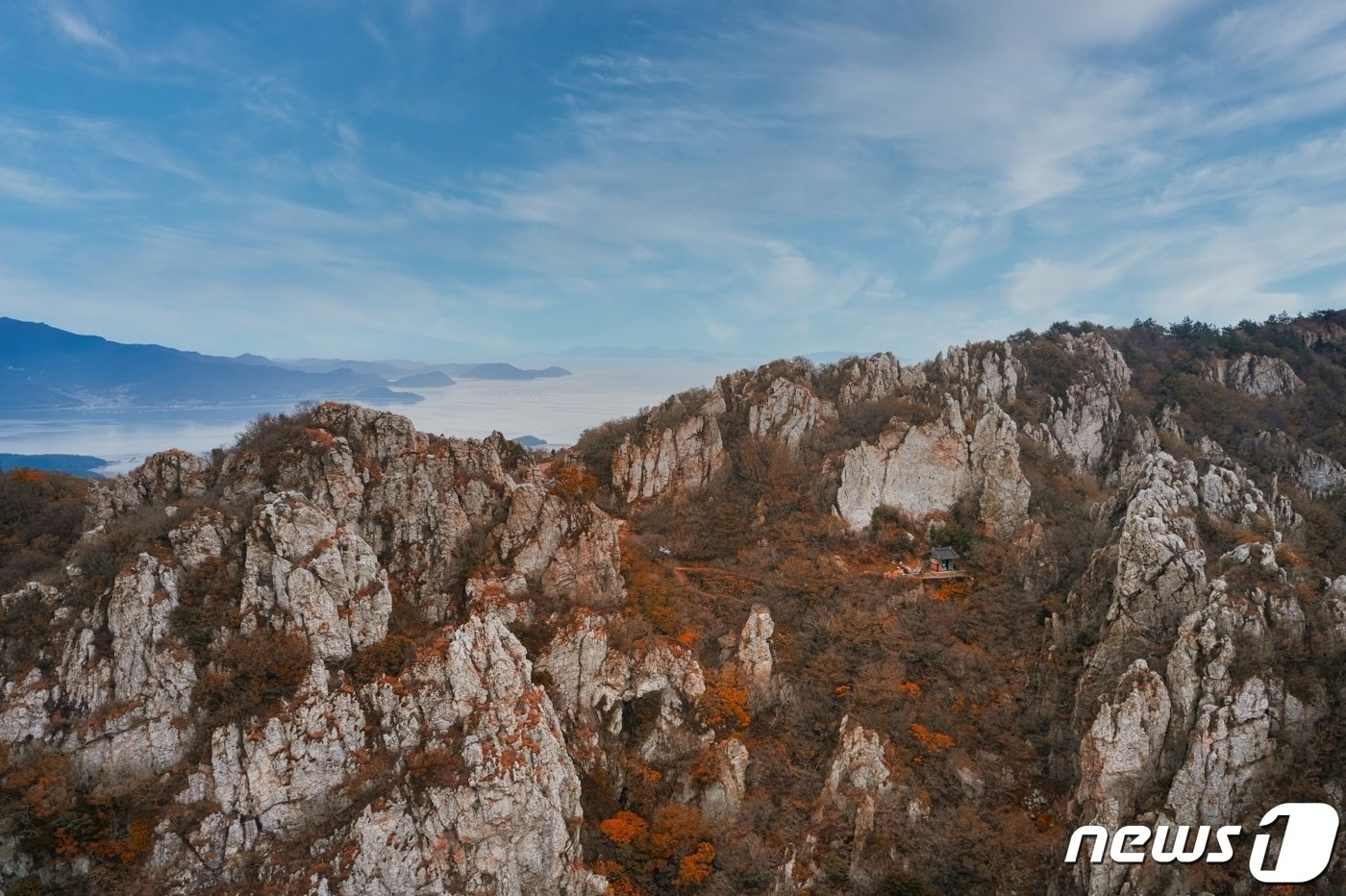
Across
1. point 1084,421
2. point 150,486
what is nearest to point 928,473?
point 1084,421

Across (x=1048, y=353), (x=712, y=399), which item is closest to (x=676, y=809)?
(x=712, y=399)

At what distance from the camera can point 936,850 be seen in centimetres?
2936

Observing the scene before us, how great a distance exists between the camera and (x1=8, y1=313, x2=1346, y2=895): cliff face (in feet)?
85.6

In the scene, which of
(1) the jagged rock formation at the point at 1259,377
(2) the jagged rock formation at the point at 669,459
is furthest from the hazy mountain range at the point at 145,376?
(1) the jagged rock formation at the point at 1259,377

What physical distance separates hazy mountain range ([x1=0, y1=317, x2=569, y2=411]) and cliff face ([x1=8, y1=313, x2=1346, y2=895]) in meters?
75.2

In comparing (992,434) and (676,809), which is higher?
(992,434)

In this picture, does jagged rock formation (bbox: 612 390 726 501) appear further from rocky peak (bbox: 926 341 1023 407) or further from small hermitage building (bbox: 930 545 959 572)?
rocky peak (bbox: 926 341 1023 407)

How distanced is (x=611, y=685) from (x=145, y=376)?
13168 centimetres

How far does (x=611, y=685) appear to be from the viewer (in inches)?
1369

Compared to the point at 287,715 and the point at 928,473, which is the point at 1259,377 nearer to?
the point at 928,473

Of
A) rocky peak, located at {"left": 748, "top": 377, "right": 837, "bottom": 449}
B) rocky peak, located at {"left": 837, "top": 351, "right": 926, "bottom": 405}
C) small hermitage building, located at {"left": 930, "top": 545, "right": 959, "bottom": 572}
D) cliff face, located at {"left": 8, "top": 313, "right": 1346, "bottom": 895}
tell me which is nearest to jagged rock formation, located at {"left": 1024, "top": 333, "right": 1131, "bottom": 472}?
rocky peak, located at {"left": 837, "top": 351, "right": 926, "bottom": 405}

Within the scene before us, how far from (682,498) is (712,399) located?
9.67 meters

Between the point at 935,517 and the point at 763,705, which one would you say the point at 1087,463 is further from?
the point at 763,705

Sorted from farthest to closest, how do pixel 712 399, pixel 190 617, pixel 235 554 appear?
pixel 712 399
pixel 235 554
pixel 190 617
